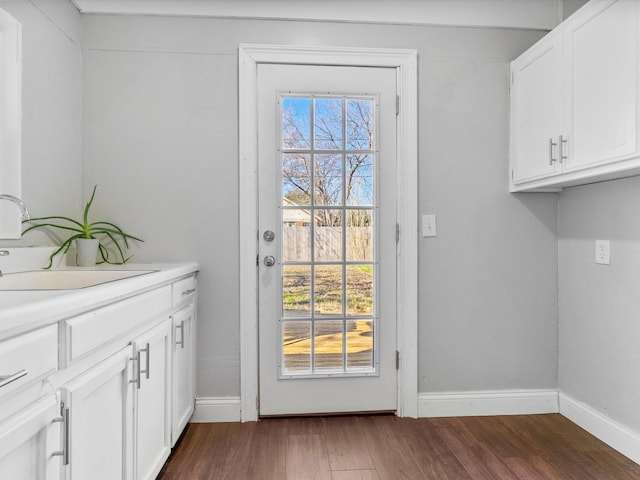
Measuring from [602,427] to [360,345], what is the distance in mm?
1233

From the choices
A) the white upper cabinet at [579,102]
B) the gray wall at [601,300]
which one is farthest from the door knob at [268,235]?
the gray wall at [601,300]

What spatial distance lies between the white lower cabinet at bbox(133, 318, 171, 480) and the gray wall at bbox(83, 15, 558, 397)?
0.54 meters

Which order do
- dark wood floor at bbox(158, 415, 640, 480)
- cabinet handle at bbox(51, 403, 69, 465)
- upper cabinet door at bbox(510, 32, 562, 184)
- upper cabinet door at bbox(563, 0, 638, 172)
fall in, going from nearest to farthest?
cabinet handle at bbox(51, 403, 69, 465), upper cabinet door at bbox(563, 0, 638, 172), dark wood floor at bbox(158, 415, 640, 480), upper cabinet door at bbox(510, 32, 562, 184)

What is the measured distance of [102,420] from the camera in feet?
4.01

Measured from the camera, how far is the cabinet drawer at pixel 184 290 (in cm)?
191

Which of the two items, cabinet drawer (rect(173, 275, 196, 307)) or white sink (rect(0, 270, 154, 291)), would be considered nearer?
white sink (rect(0, 270, 154, 291))

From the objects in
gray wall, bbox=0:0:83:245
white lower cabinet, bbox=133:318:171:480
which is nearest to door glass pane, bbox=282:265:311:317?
white lower cabinet, bbox=133:318:171:480

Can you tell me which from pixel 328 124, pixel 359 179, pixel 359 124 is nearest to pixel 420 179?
pixel 359 179

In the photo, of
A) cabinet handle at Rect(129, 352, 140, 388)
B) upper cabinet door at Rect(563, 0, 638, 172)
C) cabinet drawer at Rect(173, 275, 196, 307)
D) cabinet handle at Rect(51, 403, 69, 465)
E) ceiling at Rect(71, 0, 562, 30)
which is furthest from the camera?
ceiling at Rect(71, 0, 562, 30)

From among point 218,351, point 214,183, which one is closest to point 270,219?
point 214,183

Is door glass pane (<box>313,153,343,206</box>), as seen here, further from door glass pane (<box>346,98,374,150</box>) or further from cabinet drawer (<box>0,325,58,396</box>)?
cabinet drawer (<box>0,325,58,396</box>)

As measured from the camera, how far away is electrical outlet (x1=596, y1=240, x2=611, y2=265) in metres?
2.06

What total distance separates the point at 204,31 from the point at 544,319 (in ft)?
8.12

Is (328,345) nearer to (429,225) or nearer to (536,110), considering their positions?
(429,225)
